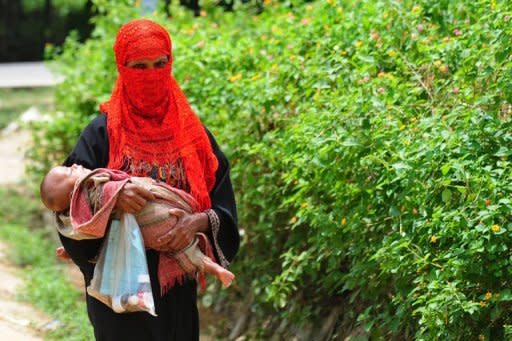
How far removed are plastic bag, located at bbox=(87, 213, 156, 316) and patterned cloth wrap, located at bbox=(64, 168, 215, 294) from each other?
0.06 meters

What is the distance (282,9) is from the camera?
290 inches

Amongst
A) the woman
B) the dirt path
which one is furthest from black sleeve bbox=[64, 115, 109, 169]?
the dirt path

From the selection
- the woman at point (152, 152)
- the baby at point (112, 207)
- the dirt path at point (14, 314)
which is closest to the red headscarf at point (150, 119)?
the woman at point (152, 152)

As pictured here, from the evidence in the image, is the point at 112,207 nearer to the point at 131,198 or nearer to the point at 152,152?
the point at 131,198

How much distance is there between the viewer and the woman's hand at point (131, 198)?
3.57m

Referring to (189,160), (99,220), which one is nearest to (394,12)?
(189,160)

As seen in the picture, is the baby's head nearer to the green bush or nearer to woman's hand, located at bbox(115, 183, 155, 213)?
woman's hand, located at bbox(115, 183, 155, 213)

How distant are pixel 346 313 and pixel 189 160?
5.12 feet

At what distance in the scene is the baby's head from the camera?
3602 mm

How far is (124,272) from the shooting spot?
357cm

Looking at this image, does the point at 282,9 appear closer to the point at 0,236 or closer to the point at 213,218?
the point at 0,236

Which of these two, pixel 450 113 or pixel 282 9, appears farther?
pixel 282 9

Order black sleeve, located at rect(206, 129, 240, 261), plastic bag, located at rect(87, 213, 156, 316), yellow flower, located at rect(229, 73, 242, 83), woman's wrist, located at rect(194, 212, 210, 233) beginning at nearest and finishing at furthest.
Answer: plastic bag, located at rect(87, 213, 156, 316) → woman's wrist, located at rect(194, 212, 210, 233) → black sleeve, located at rect(206, 129, 240, 261) → yellow flower, located at rect(229, 73, 242, 83)

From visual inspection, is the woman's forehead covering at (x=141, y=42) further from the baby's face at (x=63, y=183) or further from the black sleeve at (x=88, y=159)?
the baby's face at (x=63, y=183)
